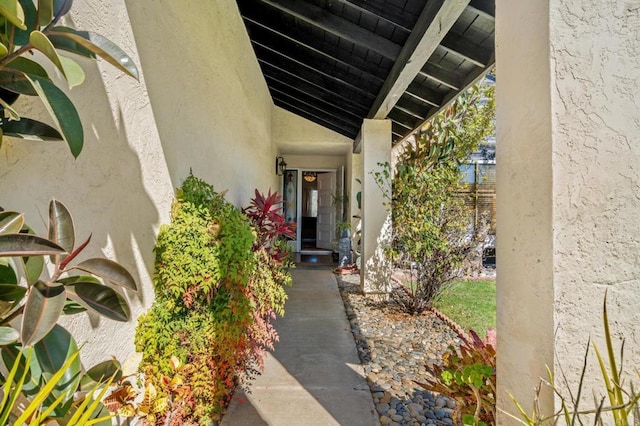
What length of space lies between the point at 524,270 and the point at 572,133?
0.46 m

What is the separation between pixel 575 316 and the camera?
3.14 ft

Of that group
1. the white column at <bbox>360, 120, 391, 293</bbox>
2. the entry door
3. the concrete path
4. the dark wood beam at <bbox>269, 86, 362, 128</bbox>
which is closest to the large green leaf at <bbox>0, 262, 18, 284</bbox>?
the concrete path

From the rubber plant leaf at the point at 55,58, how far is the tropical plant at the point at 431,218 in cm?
370

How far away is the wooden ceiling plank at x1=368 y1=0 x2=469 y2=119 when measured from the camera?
215cm

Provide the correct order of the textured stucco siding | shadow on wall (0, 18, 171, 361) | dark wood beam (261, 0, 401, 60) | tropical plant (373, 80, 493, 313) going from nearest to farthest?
the textured stucco siding → shadow on wall (0, 18, 171, 361) → dark wood beam (261, 0, 401, 60) → tropical plant (373, 80, 493, 313)

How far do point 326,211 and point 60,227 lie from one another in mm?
7981

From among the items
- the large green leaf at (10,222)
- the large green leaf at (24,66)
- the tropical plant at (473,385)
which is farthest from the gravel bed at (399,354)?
the large green leaf at (24,66)

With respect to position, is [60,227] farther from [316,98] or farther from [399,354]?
[316,98]

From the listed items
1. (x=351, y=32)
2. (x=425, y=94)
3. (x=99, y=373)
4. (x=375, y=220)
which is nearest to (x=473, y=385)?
(x=99, y=373)

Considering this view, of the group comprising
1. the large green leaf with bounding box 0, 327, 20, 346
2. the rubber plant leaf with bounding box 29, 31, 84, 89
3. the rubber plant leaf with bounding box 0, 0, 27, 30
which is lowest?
the large green leaf with bounding box 0, 327, 20, 346

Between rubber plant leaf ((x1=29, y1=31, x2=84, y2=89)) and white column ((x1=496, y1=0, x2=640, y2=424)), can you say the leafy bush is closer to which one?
rubber plant leaf ((x1=29, y1=31, x2=84, y2=89))

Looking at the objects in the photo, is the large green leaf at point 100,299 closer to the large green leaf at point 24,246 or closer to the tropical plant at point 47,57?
the large green leaf at point 24,246

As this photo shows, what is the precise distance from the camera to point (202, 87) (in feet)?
8.78

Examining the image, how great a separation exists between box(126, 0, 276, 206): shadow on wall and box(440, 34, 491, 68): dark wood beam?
2177 millimetres
